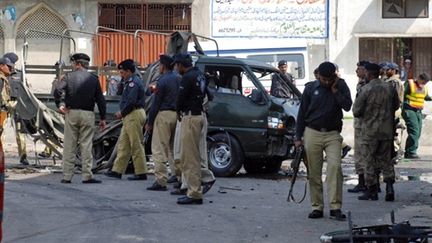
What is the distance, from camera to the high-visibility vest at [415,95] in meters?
18.2

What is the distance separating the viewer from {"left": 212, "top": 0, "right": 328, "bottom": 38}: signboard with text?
27562 mm

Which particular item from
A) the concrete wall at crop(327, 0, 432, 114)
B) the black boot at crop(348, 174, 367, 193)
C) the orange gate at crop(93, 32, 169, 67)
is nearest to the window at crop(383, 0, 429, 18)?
the concrete wall at crop(327, 0, 432, 114)

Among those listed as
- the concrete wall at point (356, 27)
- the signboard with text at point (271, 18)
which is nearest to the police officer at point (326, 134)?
the signboard with text at point (271, 18)

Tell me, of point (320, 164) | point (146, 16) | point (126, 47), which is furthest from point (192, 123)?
point (146, 16)

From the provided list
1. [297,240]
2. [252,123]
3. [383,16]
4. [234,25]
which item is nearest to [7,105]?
[252,123]

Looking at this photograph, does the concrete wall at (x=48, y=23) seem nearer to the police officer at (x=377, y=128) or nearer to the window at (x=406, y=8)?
the window at (x=406, y=8)

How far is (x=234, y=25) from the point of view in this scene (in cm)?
2772

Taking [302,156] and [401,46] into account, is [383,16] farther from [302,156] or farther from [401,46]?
[302,156]

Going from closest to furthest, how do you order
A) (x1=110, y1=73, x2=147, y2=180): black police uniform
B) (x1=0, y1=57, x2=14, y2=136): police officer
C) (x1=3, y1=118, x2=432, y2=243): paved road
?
1. (x1=3, y1=118, x2=432, y2=243): paved road
2. (x1=110, y1=73, x2=147, y2=180): black police uniform
3. (x1=0, y1=57, x2=14, y2=136): police officer

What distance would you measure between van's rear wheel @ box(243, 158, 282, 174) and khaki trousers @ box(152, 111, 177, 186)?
10.3 ft

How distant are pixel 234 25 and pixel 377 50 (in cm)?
460

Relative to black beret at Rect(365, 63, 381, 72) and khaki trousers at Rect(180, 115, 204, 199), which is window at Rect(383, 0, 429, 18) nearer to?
black beret at Rect(365, 63, 381, 72)

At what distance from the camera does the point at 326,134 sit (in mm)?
10109

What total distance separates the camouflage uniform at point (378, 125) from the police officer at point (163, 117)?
2555 millimetres
